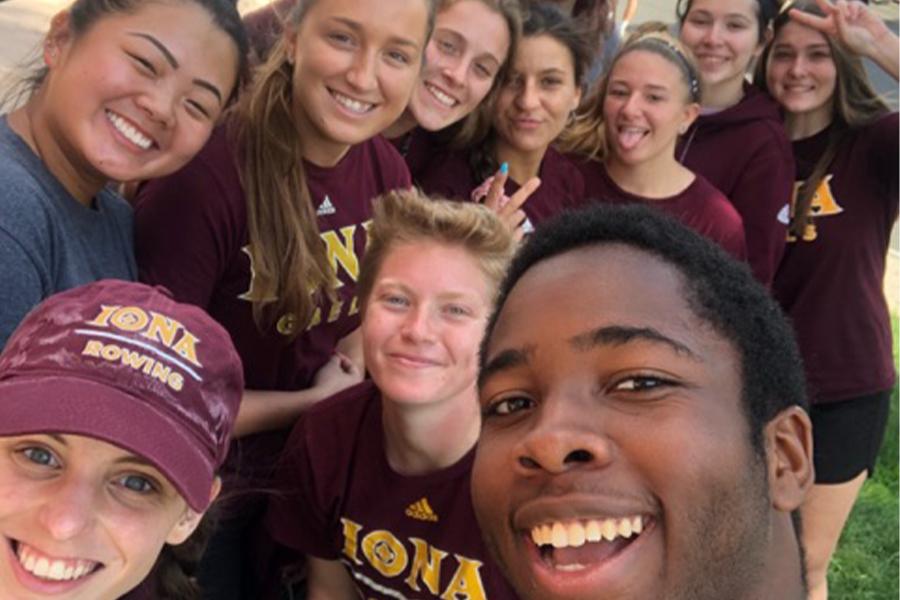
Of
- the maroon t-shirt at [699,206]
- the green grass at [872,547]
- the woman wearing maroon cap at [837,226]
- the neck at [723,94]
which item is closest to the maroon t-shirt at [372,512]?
the maroon t-shirt at [699,206]

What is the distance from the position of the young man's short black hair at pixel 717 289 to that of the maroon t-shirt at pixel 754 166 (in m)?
1.95

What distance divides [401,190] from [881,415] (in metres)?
2.13

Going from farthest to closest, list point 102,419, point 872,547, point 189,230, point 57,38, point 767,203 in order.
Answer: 1. point 872,547
2. point 767,203
3. point 189,230
4. point 57,38
5. point 102,419

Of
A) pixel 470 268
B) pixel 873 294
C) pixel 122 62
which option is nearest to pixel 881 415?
pixel 873 294

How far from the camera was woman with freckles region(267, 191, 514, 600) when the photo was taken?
8.34 ft

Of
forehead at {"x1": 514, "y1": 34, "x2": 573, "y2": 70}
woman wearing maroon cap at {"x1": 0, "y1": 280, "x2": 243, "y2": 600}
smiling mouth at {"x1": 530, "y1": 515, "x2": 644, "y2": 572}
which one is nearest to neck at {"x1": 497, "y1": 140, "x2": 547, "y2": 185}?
forehead at {"x1": 514, "y1": 34, "x2": 573, "y2": 70}

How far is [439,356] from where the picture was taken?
2.64 metres

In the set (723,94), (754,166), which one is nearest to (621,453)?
(754,166)

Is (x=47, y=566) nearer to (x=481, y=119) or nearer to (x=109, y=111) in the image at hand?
(x=109, y=111)

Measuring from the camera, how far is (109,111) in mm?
2387

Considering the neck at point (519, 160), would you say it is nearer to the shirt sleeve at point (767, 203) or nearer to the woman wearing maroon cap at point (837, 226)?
the shirt sleeve at point (767, 203)

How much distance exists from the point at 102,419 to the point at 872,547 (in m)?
4.00

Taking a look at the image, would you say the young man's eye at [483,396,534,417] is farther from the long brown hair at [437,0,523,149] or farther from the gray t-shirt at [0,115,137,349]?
the long brown hair at [437,0,523,149]

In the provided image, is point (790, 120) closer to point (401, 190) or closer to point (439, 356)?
point (401, 190)
